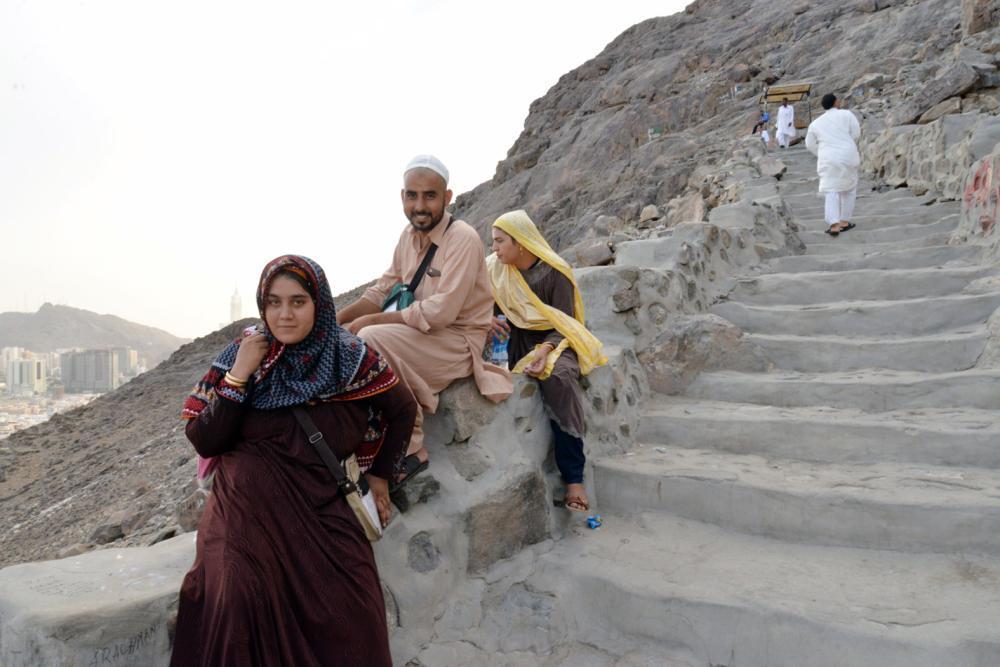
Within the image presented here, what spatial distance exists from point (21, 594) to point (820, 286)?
4.68 meters

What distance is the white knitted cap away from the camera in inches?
98.3

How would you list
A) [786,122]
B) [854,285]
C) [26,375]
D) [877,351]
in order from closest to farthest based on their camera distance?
[877,351] < [854,285] < [786,122] < [26,375]

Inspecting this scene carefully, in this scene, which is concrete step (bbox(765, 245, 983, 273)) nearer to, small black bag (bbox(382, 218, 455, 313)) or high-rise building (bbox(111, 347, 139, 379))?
small black bag (bbox(382, 218, 455, 313))

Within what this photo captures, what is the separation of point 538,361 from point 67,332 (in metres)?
38.8

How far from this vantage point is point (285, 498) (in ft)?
6.14

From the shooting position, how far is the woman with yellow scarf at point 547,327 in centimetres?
286

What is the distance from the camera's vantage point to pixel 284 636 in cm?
168

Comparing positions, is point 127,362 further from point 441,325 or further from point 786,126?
point 441,325

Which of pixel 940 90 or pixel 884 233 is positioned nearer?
pixel 884 233

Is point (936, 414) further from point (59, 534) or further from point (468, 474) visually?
point (59, 534)

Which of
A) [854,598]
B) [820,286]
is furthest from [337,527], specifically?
[820,286]

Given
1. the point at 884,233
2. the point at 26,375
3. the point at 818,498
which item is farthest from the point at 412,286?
the point at 26,375

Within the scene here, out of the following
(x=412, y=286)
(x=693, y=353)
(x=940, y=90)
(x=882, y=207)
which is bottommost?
(x=693, y=353)

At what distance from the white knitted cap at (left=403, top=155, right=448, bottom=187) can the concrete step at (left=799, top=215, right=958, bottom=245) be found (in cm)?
464
